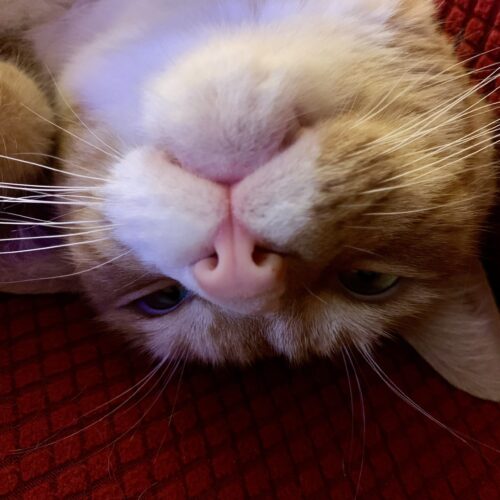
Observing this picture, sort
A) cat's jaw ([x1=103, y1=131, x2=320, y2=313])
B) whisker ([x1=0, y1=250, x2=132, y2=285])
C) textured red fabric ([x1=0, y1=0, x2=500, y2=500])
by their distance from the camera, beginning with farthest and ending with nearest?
textured red fabric ([x1=0, y1=0, x2=500, y2=500])
whisker ([x1=0, y1=250, x2=132, y2=285])
cat's jaw ([x1=103, y1=131, x2=320, y2=313])

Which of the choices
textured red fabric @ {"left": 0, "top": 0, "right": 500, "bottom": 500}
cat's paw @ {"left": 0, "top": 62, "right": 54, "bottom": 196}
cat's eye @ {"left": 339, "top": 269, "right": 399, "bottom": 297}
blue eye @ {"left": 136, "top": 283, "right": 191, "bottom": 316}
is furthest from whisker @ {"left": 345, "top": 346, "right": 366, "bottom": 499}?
cat's paw @ {"left": 0, "top": 62, "right": 54, "bottom": 196}

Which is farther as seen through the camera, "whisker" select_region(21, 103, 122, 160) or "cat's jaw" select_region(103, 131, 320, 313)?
"whisker" select_region(21, 103, 122, 160)

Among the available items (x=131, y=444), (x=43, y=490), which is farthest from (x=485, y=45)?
(x=43, y=490)

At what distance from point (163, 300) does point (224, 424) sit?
0.25 m

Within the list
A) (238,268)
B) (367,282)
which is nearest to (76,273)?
(238,268)

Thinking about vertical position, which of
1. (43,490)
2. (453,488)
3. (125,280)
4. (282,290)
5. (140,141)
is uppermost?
(140,141)

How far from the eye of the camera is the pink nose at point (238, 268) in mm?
712

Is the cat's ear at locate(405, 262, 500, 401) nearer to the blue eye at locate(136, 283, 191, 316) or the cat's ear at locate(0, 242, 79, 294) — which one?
the blue eye at locate(136, 283, 191, 316)

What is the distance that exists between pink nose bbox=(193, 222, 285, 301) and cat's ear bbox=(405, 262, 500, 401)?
49 centimetres

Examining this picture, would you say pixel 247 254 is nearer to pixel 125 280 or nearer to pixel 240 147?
pixel 240 147

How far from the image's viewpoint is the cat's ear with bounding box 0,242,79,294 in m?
1.03

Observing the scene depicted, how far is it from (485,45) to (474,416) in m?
0.73

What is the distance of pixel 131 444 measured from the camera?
3.29ft

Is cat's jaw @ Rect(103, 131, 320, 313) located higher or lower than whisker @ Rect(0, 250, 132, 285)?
lower
